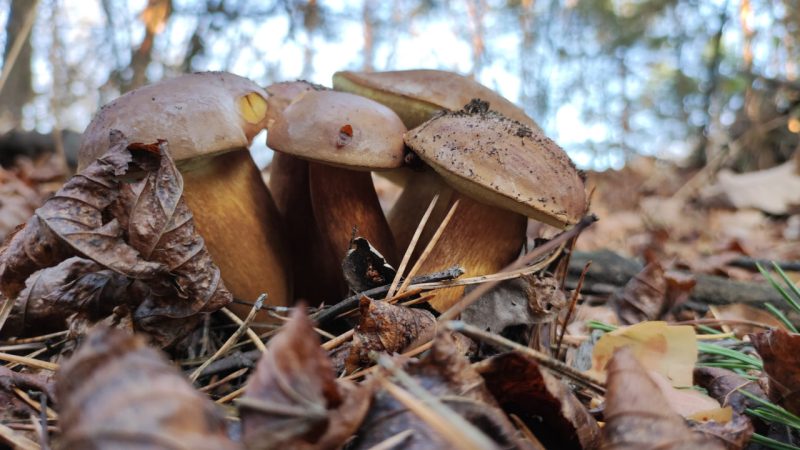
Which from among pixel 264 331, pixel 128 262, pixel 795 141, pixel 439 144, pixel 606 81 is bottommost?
pixel 264 331

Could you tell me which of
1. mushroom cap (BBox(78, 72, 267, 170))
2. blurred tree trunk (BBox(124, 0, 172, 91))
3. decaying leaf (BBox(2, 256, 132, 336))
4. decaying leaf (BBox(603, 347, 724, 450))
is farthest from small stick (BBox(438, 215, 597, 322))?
blurred tree trunk (BBox(124, 0, 172, 91))

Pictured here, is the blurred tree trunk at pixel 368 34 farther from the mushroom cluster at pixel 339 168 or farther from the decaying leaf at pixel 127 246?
the decaying leaf at pixel 127 246

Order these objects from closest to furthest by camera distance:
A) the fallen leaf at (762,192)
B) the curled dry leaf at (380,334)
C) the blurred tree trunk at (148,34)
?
the curled dry leaf at (380,334)
the blurred tree trunk at (148,34)
the fallen leaf at (762,192)

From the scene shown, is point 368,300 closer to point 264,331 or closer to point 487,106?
point 264,331

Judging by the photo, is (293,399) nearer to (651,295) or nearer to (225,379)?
(225,379)

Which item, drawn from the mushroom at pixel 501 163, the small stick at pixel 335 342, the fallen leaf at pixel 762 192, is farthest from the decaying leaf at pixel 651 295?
the fallen leaf at pixel 762 192

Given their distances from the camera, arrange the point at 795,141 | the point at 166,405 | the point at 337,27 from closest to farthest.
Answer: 1. the point at 166,405
2. the point at 337,27
3. the point at 795,141

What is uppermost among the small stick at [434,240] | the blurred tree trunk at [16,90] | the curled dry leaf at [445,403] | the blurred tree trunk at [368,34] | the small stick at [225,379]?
the blurred tree trunk at [368,34]

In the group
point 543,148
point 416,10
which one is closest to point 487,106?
point 543,148
